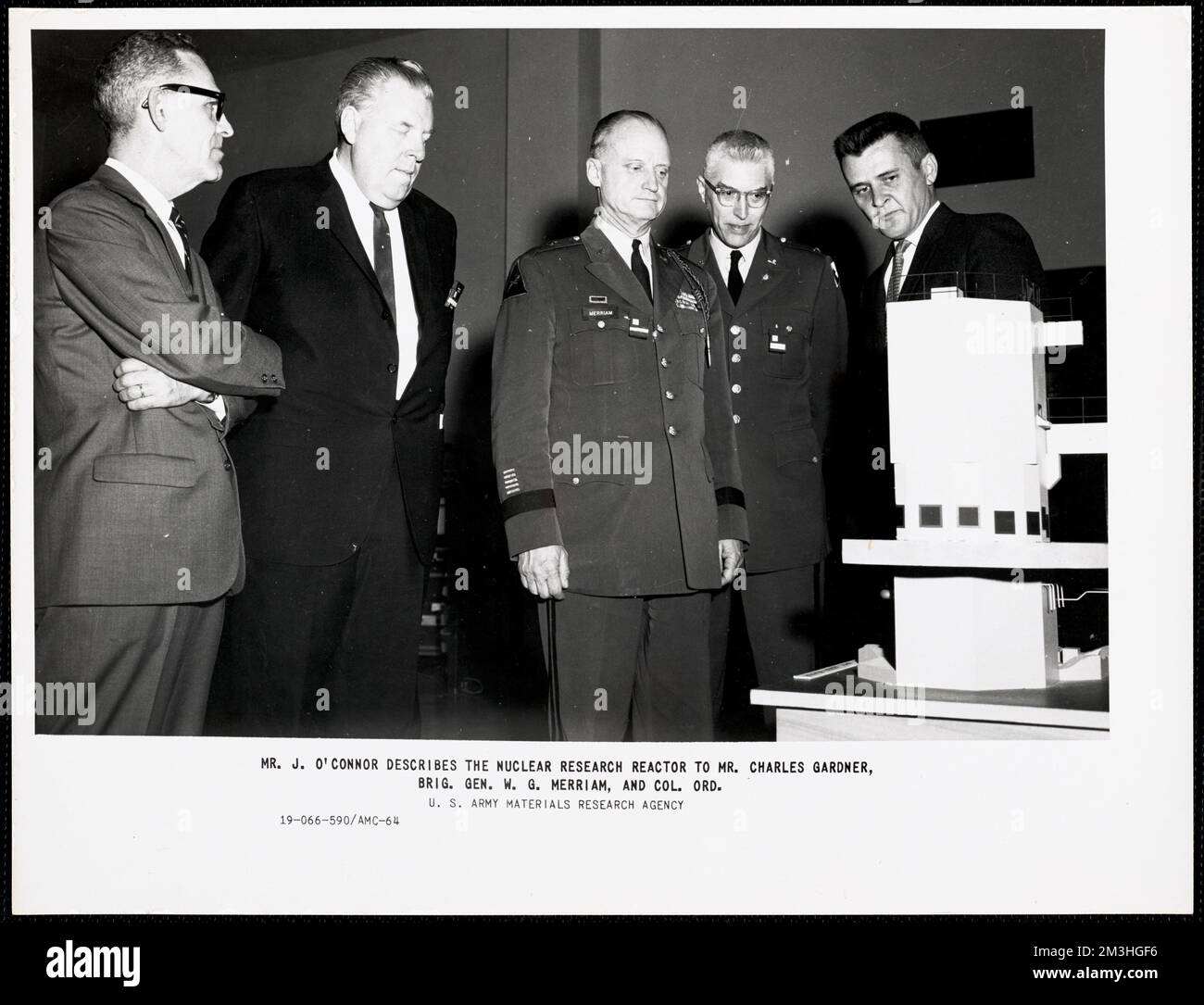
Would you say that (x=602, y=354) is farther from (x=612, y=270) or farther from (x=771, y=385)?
(x=771, y=385)

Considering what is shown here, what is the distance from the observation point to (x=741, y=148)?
6.14 ft

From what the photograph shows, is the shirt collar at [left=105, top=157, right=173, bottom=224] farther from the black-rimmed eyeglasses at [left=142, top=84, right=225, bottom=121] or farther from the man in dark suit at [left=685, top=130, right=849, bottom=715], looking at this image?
the man in dark suit at [left=685, top=130, right=849, bottom=715]

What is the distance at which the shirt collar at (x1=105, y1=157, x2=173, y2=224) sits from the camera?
5.94 ft

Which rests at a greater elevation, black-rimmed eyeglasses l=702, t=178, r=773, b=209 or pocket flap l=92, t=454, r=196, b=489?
black-rimmed eyeglasses l=702, t=178, r=773, b=209

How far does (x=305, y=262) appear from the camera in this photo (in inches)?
72.1

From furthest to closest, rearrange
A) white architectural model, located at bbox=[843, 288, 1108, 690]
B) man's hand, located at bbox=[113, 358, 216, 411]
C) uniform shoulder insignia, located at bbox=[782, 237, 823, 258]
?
uniform shoulder insignia, located at bbox=[782, 237, 823, 258] < man's hand, located at bbox=[113, 358, 216, 411] < white architectural model, located at bbox=[843, 288, 1108, 690]

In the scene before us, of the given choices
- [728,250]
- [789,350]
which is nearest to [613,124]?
[728,250]

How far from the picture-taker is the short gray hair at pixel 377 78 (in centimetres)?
186

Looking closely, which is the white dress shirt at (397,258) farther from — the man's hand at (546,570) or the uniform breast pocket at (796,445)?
the uniform breast pocket at (796,445)

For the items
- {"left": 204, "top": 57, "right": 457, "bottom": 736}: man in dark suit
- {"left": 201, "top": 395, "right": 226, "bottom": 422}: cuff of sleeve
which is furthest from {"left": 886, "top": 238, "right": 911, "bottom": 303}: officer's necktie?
{"left": 201, "top": 395, "right": 226, "bottom": 422}: cuff of sleeve

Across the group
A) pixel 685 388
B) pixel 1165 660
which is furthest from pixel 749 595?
pixel 1165 660

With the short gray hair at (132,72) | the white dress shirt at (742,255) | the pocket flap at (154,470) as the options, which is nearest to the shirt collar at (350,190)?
the short gray hair at (132,72)

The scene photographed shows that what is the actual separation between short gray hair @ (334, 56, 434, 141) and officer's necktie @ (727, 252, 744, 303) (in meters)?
0.65
